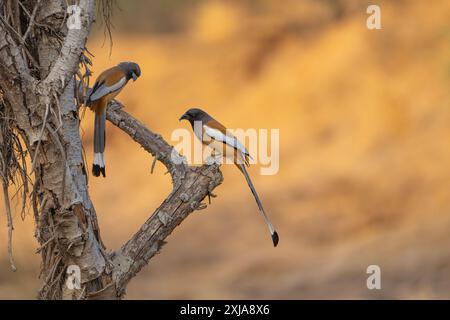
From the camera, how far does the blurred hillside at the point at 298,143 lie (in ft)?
31.1

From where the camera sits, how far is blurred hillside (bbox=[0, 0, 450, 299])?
948 centimetres

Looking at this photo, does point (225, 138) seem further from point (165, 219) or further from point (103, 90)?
point (165, 219)

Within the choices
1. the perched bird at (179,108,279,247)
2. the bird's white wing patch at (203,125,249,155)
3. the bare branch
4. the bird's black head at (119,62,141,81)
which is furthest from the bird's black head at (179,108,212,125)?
the bare branch

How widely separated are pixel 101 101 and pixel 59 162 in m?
0.71

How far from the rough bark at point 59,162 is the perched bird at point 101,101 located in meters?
0.37

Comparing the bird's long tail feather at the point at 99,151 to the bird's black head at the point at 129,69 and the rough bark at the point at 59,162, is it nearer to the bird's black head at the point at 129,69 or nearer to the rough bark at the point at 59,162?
the rough bark at the point at 59,162

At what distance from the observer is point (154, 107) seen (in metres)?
10.8

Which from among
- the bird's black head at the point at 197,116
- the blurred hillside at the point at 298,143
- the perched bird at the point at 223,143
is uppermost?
the blurred hillside at the point at 298,143

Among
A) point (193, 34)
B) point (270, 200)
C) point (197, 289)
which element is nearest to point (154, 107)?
point (193, 34)

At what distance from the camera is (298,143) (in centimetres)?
1048

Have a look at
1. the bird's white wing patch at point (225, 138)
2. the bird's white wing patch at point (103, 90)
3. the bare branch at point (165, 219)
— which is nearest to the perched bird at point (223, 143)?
the bird's white wing patch at point (225, 138)

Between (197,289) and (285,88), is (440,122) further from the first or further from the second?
(197,289)

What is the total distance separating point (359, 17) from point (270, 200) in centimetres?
218
